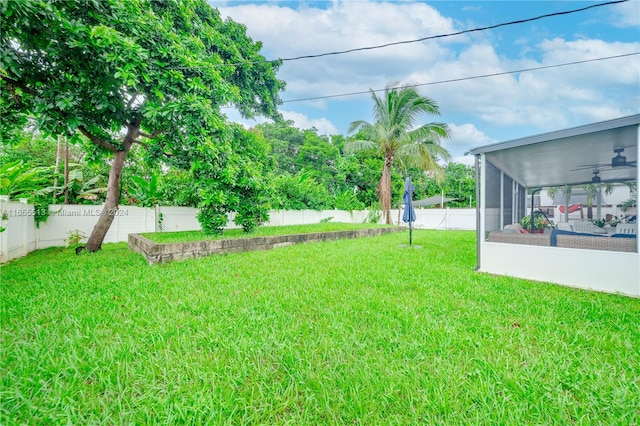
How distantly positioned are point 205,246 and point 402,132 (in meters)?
11.6

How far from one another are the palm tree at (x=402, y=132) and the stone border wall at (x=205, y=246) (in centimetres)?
747

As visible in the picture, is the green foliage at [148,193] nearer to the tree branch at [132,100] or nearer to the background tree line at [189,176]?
the background tree line at [189,176]

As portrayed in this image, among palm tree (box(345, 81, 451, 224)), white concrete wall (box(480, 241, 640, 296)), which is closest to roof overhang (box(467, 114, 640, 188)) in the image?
white concrete wall (box(480, 241, 640, 296))

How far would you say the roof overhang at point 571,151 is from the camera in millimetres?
4117

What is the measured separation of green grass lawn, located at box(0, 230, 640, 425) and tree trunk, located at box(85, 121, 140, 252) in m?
3.14

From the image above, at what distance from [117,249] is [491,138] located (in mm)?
19631

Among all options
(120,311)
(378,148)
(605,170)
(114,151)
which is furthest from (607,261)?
(378,148)

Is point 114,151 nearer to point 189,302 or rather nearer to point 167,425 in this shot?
point 189,302

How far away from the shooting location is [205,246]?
6270 millimetres

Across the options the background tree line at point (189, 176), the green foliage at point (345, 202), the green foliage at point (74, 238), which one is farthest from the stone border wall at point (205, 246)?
the green foliage at point (345, 202)

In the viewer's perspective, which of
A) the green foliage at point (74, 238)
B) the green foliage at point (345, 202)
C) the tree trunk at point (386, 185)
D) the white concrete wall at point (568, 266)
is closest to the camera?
the white concrete wall at point (568, 266)

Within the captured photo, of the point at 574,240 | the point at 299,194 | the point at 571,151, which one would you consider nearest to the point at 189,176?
the point at 299,194

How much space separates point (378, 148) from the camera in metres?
15.1

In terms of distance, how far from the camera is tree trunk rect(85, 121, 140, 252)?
23.2ft
